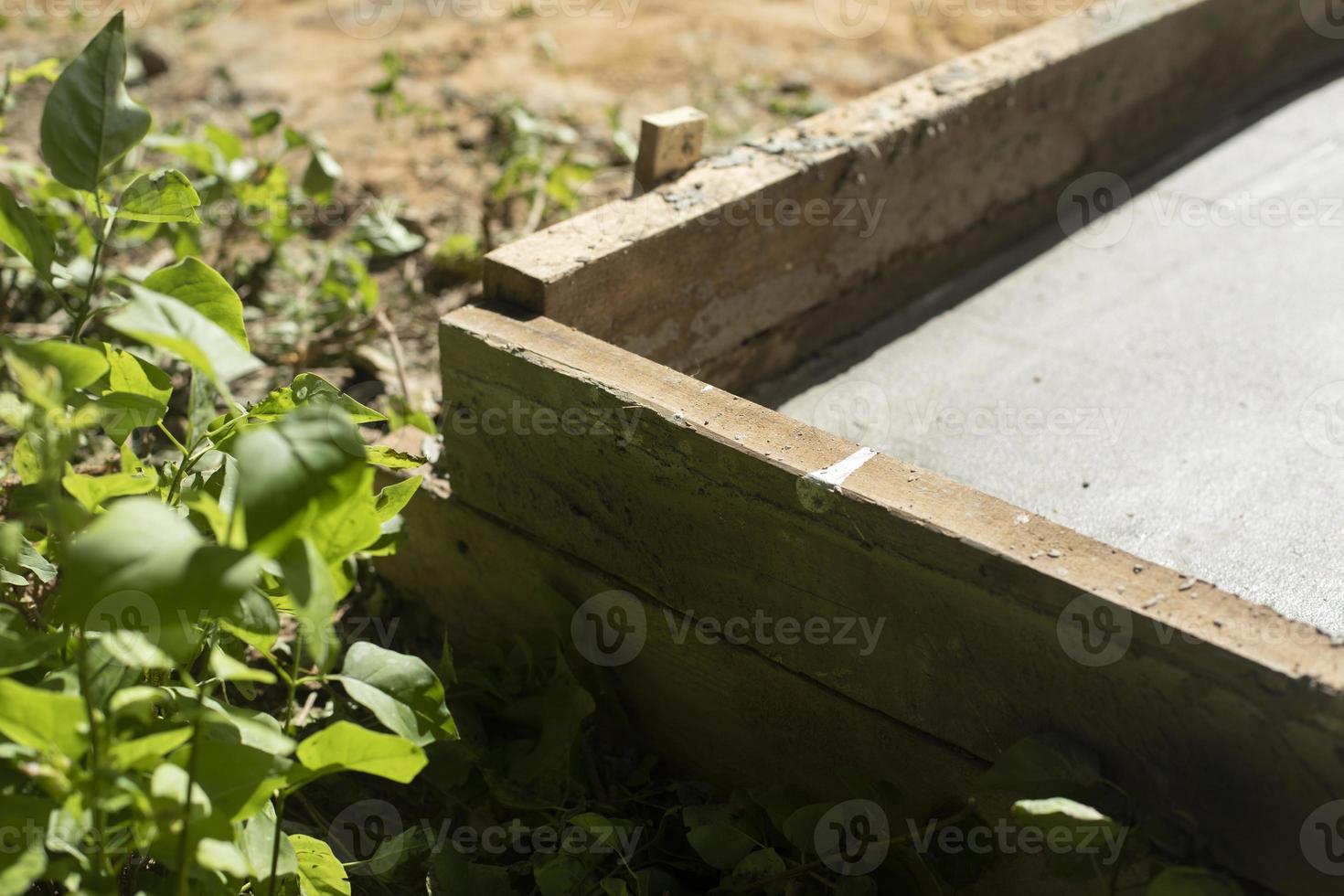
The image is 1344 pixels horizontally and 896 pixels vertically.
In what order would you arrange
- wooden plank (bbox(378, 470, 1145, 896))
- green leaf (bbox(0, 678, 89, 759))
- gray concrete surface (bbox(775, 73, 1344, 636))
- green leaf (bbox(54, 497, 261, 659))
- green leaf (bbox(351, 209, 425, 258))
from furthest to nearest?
green leaf (bbox(351, 209, 425, 258)) → gray concrete surface (bbox(775, 73, 1344, 636)) → wooden plank (bbox(378, 470, 1145, 896)) → green leaf (bbox(0, 678, 89, 759)) → green leaf (bbox(54, 497, 261, 659))

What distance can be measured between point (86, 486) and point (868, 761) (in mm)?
1114

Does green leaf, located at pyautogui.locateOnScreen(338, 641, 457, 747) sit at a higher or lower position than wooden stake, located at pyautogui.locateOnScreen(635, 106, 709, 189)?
lower

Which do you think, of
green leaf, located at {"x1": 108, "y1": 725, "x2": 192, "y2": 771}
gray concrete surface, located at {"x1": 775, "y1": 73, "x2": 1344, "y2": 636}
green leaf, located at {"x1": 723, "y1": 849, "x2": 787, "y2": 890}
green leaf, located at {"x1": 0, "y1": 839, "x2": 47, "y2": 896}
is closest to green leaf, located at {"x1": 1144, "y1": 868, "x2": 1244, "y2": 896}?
green leaf, located at {"x1": 723, "y1": 849, "x2": 787, "y2": 890}

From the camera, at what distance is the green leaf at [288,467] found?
3.69ft

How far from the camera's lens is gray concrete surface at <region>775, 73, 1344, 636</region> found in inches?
88.6

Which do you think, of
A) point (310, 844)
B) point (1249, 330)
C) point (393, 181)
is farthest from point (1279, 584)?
point (393, 181)

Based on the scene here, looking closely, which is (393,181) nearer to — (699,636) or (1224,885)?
(699,636)

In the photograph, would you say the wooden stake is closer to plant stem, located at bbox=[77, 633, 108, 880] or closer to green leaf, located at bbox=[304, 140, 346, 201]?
green leaf, located at bbox=[304, 140, 346, 201]

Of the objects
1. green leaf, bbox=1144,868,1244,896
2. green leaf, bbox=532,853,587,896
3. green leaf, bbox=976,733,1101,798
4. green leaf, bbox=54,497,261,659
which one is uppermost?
green leaf, bbox=54,497,261,659

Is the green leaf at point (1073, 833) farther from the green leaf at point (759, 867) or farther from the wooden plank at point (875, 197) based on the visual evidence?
the wooden plank at point (875, 197)

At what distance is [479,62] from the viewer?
4789 mm

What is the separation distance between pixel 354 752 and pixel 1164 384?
1.95 metres

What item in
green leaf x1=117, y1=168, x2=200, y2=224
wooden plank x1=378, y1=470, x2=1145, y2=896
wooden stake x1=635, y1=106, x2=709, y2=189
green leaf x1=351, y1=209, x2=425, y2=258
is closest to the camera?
green leaf x1=117, y1=168, x2=200, y2=224

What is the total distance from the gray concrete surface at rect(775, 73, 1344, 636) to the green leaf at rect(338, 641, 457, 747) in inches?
47.4
